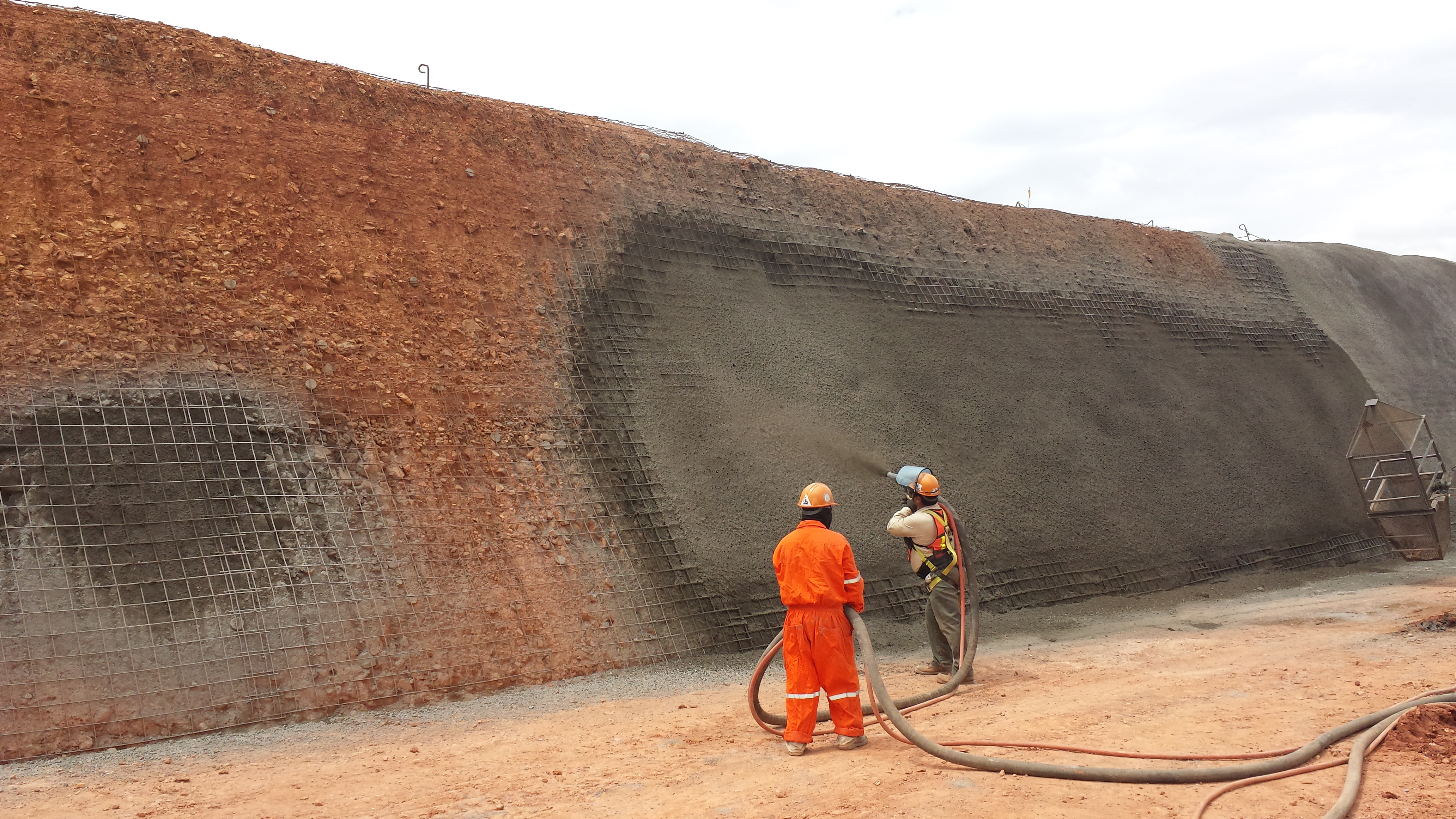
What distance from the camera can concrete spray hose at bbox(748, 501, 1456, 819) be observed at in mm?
4145

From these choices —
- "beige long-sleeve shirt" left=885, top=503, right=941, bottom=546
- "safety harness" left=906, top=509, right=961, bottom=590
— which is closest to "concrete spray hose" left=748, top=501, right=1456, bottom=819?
"beige long-sleeve shirt" left=885, top=503, right=941, bottom=546

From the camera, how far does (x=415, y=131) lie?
9.66 m

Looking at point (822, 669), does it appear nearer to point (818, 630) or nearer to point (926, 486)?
point (818, 630)

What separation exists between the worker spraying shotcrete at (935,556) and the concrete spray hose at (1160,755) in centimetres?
183

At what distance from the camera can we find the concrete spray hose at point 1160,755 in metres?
4.14

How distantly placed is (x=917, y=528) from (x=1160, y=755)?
2849 mm

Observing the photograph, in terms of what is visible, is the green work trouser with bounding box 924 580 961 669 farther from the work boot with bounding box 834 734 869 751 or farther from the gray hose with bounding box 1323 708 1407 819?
the gray hose with bounding box 1323 708 1407 819

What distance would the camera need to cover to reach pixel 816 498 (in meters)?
5.72

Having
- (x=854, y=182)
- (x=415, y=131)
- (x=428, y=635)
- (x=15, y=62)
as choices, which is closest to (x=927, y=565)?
(x=428, y=635)

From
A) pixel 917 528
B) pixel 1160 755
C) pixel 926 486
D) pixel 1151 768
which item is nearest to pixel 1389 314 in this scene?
pixel 926 486

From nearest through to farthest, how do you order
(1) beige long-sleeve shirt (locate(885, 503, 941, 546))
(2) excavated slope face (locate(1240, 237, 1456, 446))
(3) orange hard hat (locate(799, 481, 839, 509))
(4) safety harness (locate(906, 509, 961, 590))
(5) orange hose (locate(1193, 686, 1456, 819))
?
1. (5) orange hose (locate(1193, 686, 1456, 819))
2. (3) orange hard hat (locate(799, 481, 839, 509))
3. (1) beige long-sleeve shirt (locate(885, 503, 941, 546))
4. (4) safety harness (locate(906, 509, 961, 590))
5. (2) excavated slope face (locate(1240, 237, 1456, 446))

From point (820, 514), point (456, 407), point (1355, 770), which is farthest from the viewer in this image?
point (456, 407)

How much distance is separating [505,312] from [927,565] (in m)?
4.67

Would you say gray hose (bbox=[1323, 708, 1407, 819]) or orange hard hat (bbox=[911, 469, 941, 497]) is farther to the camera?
orange hard hat (bbox=[911, 469, 941, 497])
